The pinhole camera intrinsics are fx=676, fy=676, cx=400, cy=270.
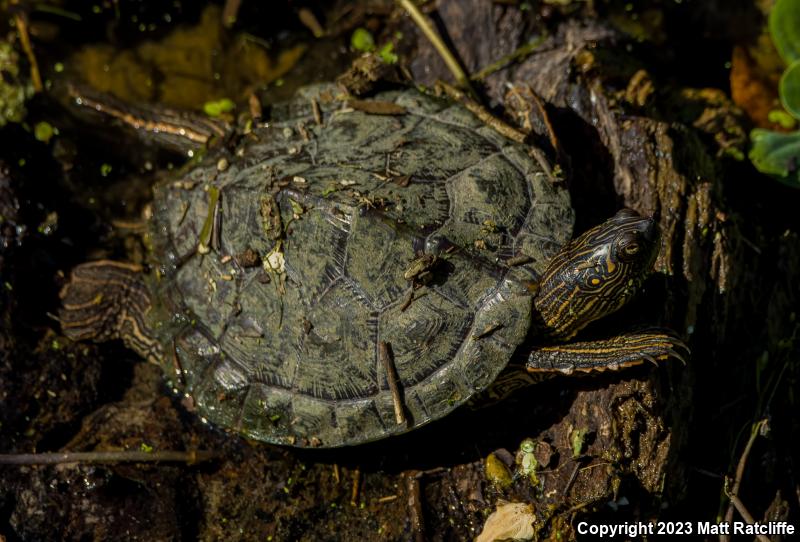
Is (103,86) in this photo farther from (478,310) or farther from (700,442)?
(700,442)

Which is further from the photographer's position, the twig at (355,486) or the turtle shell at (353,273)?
the twig at (355,486)

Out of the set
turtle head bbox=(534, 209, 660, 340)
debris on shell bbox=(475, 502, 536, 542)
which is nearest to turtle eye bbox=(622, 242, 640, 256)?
turtle head bbox=(534, 209, 660, 340)

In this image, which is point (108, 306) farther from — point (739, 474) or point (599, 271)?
point (739, 474)

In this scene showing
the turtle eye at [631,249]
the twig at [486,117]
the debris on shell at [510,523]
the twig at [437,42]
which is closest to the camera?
the turtle eye at [631,249]

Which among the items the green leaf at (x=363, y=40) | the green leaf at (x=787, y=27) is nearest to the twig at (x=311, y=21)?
the green leaf at (x=363, y=40)

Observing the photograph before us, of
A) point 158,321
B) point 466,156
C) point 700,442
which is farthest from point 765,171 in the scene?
point 158,321

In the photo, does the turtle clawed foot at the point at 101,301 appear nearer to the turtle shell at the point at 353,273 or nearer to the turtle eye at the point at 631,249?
the turtle shell at the point at 353,273
